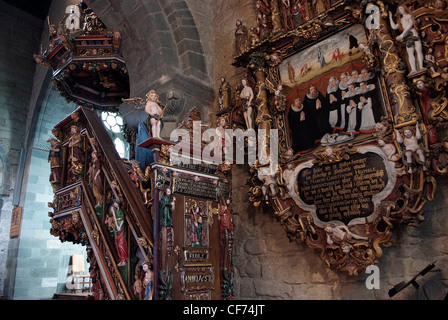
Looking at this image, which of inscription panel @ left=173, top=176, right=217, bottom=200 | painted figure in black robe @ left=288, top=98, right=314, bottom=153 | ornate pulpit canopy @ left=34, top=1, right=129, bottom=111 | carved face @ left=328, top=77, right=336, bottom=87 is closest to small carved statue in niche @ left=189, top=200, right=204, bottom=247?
inscription panel @ left=173, top=176, right=217, bottom=200

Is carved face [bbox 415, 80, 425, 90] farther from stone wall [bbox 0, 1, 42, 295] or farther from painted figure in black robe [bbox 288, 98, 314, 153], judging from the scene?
stone wall [bbox 0, 1, 42, 295]

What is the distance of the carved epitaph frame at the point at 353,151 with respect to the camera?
3.49m

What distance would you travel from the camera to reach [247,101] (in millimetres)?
5082

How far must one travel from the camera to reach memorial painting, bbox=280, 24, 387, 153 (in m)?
4.01

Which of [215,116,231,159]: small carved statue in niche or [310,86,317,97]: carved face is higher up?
[310,86,317,97]: carved face

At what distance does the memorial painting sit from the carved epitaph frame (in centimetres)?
7

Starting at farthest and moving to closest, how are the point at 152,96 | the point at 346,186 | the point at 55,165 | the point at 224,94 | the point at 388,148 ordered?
the point at 55,165, the point at 224,94, the point at 152,96, the point at 346,186, the point at 388,148

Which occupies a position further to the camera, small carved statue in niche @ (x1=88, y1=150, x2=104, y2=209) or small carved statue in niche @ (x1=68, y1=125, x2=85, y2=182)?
small carved statue in niche @ (x1=68, y1=125, x2=85, y2=182)

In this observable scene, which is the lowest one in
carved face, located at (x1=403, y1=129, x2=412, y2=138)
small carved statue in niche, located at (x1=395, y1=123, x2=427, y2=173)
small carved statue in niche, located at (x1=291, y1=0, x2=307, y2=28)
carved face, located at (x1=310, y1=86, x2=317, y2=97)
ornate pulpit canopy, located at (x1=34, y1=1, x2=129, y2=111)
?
small carved statue in niche, located at (x1=395, y1=123, x2=427, y2=173)
